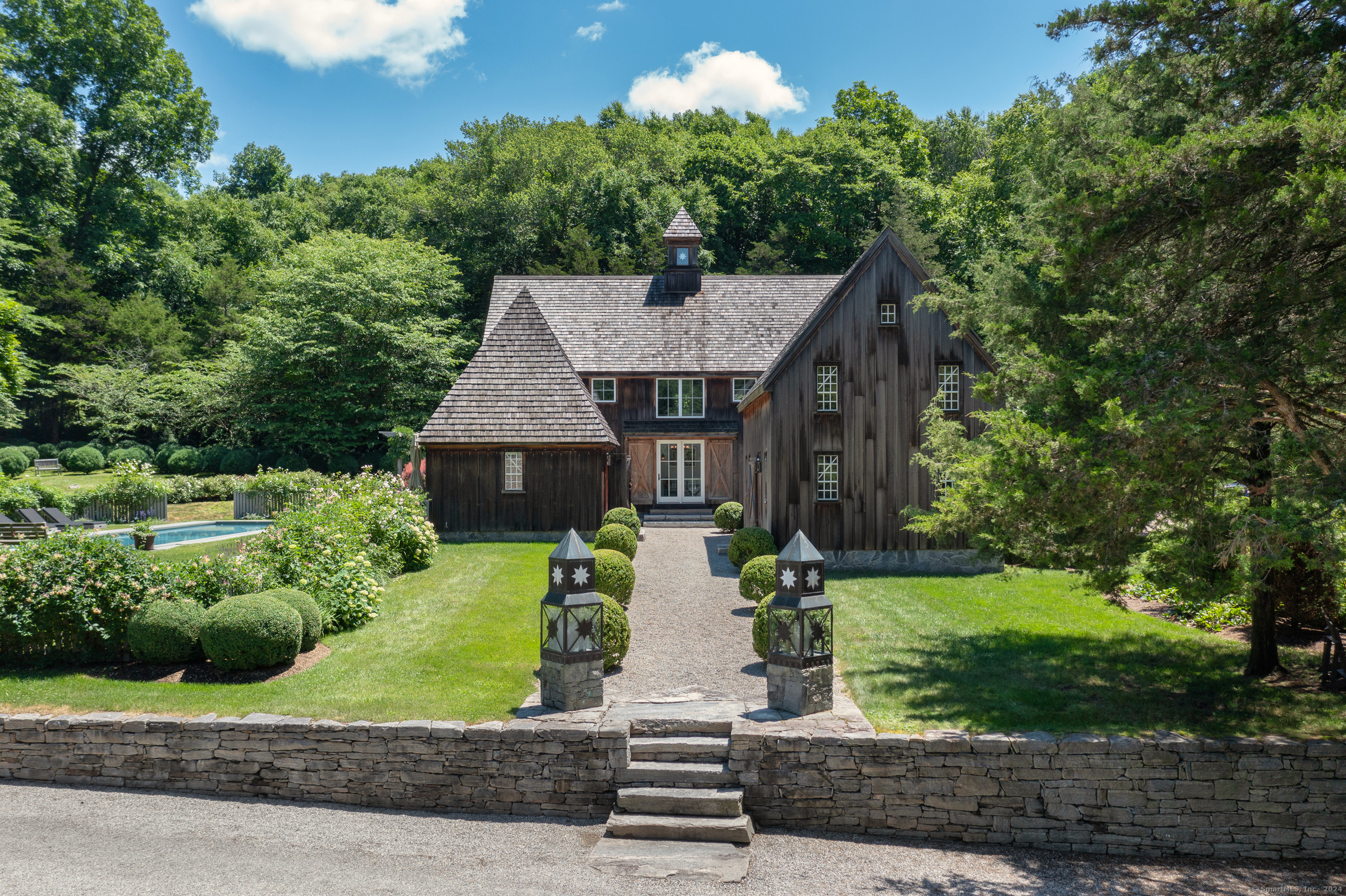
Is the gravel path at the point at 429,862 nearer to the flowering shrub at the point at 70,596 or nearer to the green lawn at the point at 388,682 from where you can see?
the green lawn at the point at 388,682

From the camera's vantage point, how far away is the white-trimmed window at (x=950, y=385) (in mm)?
18922

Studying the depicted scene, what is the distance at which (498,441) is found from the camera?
69.2ft

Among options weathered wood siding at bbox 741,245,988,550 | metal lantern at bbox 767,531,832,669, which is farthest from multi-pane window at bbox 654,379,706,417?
metal lantern at bbox 767,531,832,669

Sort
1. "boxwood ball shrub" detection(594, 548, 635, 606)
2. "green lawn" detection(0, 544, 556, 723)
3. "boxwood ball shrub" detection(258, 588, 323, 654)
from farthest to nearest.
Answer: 1. "boxwood ball shrub" detection(594, 548, 635, 606)
2. "boxwood ball shrub" detection(258, 588, 323, 654)
3. "green lawn" detection(0, 544, 556, 723)

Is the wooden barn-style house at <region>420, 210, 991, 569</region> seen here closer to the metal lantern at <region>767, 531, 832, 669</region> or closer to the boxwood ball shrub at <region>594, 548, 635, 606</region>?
the boxwood ball shrub at <region>594, 548, 635, 606</region>

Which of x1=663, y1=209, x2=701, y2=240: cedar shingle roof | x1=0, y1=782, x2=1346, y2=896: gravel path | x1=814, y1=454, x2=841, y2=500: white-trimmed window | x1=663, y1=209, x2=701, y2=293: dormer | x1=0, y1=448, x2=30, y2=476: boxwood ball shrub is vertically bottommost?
x1=0, y1=782, x2=1346, y2=896: gravel path

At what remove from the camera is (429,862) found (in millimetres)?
7465

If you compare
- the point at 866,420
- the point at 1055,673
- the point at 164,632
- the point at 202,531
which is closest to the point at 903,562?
the point at 866,420

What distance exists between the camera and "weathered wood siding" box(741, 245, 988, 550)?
18.7 m

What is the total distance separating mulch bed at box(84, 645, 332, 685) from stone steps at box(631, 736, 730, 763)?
514 centimetres

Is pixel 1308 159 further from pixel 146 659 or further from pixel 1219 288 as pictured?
pixel 146 659

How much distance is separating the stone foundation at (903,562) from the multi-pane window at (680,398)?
10405 millimetres

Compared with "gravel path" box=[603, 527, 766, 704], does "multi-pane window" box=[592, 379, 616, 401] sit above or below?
above

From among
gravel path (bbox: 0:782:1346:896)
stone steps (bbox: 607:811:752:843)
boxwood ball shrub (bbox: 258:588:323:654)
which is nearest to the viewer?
gravel path (bbox: 0:782:1346:896)
